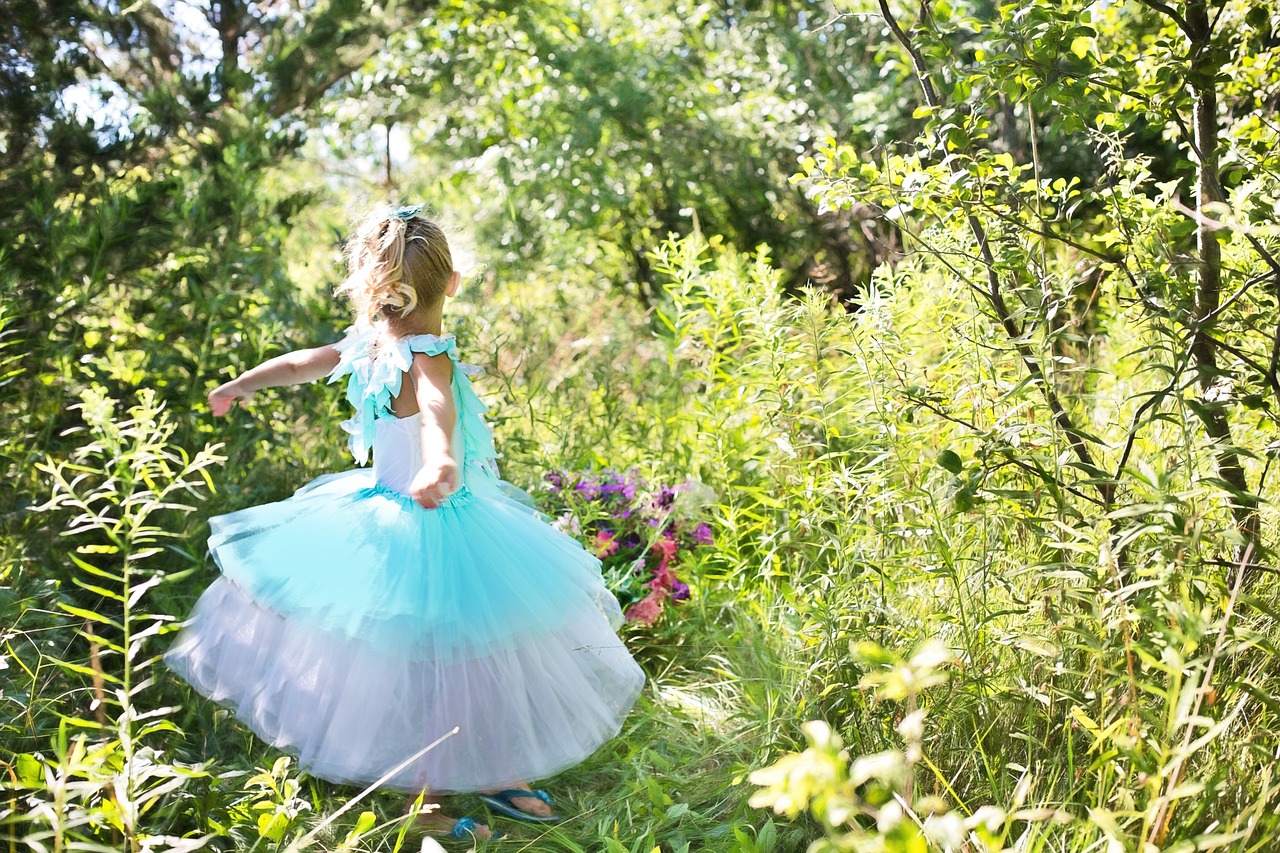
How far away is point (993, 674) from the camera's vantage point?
200 centimetres

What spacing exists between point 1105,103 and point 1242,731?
1.24m

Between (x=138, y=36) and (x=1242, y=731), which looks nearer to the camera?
(x=1242, y=731)

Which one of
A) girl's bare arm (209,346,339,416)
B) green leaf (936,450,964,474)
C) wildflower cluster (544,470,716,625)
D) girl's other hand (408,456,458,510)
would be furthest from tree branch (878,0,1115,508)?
girl's bare arm (209,346,339,416)

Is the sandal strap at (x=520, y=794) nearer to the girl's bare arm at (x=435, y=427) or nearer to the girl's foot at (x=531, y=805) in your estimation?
the girl's foot at (x=531, y=805)

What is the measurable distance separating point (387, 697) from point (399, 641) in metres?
0.12

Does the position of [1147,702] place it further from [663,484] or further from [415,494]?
[663,484]

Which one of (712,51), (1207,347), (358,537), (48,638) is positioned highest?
(712,51)

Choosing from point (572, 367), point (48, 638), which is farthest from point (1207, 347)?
point (572, 367)

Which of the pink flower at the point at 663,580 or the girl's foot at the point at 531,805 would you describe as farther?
the pink flower at the point at 663,580

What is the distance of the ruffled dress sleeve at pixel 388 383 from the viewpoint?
2271 mm

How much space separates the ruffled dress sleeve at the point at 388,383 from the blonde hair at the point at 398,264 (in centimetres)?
8

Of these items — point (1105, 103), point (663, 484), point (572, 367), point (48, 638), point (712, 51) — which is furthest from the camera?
point (712, 51)

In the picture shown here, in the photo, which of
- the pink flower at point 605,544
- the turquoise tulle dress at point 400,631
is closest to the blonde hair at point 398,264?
the turquoise tulle dress at point 400,631

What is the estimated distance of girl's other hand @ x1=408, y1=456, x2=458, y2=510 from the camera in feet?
6.42
